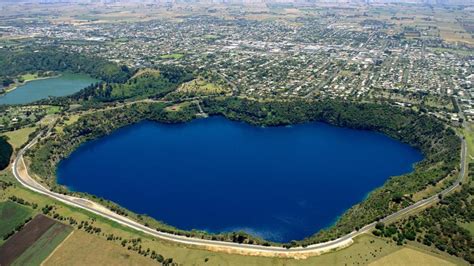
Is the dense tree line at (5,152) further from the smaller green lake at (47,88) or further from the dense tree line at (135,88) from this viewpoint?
the smaller green lake at (47,88)

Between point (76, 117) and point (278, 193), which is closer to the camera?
point (278, 193)

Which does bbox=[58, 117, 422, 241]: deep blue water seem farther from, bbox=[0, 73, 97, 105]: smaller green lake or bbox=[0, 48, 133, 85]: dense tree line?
bbox=[0, 48, 133, 85]: dense tree line

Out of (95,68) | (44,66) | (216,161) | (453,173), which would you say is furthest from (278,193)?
(44,66)

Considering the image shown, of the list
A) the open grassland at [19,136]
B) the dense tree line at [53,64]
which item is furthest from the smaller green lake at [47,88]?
the open grassland at [19,136]

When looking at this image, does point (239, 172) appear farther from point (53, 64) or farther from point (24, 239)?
point (53, 64)

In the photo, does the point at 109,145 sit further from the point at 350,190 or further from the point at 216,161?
the point at 350,190

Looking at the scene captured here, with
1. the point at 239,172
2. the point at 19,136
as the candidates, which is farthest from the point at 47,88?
the point at 239,172
